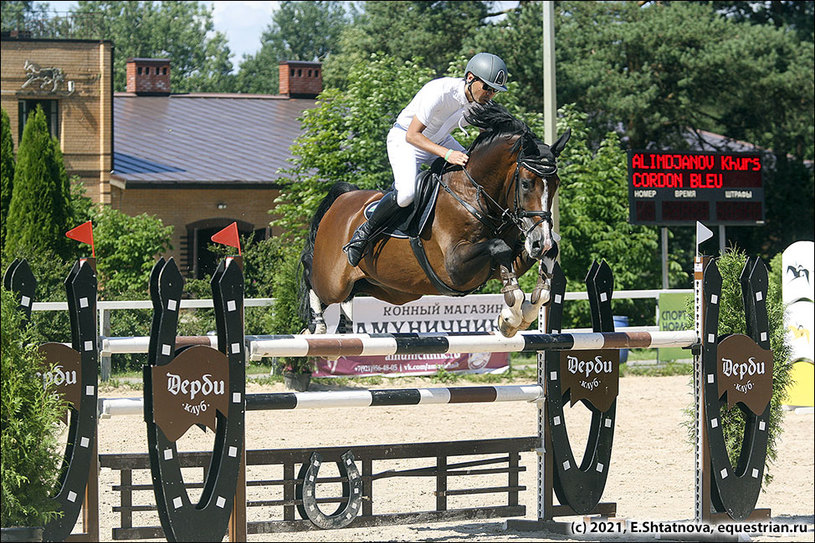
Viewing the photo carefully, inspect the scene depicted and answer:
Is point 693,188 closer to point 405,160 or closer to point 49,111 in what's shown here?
point 405,160

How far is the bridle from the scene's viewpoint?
4.88 meters

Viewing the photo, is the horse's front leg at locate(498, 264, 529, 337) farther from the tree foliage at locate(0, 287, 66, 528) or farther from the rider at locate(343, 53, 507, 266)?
the tree foliage at locate(0, 287, 66, 528)

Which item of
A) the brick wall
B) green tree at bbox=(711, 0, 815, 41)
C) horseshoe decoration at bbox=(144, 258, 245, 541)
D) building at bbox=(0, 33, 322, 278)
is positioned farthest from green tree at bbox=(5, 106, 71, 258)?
green tree at bbox=(711, 0, 815, 41)

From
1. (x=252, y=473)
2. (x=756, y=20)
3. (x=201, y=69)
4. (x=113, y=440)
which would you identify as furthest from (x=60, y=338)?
(x=201, y=69)

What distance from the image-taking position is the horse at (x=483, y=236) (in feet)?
16.2

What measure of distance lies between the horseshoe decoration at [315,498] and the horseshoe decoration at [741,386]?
1.86 metres

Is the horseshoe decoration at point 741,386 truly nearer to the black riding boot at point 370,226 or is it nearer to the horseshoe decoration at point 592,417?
the horseshoe decoration at point 592,417

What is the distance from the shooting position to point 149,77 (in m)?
27.1

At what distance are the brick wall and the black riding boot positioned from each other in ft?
52.5

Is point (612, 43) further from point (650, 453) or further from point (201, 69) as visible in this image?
point (201, 69)

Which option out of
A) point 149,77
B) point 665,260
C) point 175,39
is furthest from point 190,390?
point 175,39

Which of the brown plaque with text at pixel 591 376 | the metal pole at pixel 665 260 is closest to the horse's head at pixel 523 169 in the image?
the brown plaque with text at pixel 591 376

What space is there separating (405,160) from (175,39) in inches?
2165

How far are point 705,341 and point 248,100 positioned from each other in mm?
23105
